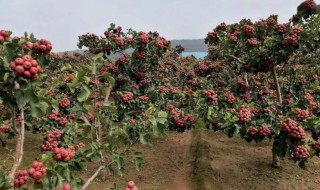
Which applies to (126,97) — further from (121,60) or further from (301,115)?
(301,115)

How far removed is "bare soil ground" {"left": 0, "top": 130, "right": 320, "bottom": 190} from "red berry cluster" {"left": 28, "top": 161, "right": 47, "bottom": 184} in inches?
252

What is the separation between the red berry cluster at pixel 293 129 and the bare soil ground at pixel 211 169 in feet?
9.33

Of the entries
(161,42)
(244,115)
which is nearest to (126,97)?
(161,42)

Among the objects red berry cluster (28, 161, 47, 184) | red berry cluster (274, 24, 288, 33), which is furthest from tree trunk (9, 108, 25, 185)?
red berry cluster (274, 24, 288, 33)

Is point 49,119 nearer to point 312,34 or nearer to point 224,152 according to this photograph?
point 224,152

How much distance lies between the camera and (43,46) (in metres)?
4.29

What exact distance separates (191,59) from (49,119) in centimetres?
2098

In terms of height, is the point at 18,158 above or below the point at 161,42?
below

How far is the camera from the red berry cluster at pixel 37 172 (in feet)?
13.0

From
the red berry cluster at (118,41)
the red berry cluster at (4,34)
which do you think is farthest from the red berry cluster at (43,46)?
the red berry cluster at (118,41)

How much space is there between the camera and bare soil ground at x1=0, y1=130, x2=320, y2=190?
10.2 m

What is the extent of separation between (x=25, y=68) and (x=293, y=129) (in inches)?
228

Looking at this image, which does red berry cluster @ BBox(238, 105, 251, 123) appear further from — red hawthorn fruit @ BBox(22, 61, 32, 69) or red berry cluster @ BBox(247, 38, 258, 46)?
red hawthorn fruit @ BBox(22, 61, 32, 69)

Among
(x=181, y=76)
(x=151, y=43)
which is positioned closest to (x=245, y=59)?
(x=151, y=43)
